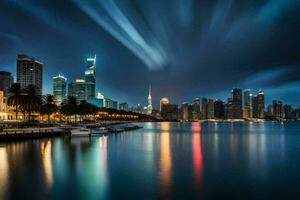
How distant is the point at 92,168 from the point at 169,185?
14769 mm

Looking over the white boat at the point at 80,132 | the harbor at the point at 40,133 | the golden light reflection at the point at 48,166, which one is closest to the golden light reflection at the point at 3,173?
the golden light reflection at the point at 48,166

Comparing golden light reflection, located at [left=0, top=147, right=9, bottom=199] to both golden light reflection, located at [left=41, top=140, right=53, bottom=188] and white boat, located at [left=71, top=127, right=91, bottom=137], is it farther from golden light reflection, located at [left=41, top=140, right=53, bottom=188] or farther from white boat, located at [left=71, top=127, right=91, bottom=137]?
white boat, located at [left=71, top=127, right=91, bottom=137]

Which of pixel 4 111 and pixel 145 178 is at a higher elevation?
pixel 4 111

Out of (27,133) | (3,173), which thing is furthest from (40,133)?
(3,173)

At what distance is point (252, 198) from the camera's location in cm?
2998

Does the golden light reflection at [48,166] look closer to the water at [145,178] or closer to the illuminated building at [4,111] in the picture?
the water at [145,178]

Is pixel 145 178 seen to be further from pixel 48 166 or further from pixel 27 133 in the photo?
pixel 27 133

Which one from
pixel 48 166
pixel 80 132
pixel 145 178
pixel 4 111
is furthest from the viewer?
pixel 4 111

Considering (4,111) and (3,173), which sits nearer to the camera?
(3,173)

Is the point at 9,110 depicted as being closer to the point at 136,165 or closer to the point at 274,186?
the point at 136,165

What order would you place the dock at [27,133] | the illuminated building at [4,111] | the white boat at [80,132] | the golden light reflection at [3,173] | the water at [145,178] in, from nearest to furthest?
the golden light reflection at [3,173] → the water at [145,178] → the dock at [27,133] → the white boat at [80,132] → the illuminated building at [4,111]

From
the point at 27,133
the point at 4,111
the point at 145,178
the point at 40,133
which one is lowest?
the point at 145,178

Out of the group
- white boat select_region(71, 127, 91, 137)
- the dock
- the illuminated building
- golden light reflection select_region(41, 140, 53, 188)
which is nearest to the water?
golden light reflection select_region(41, 140, 53, 188)

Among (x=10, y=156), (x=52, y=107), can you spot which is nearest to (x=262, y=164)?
(x=10, y=156)
